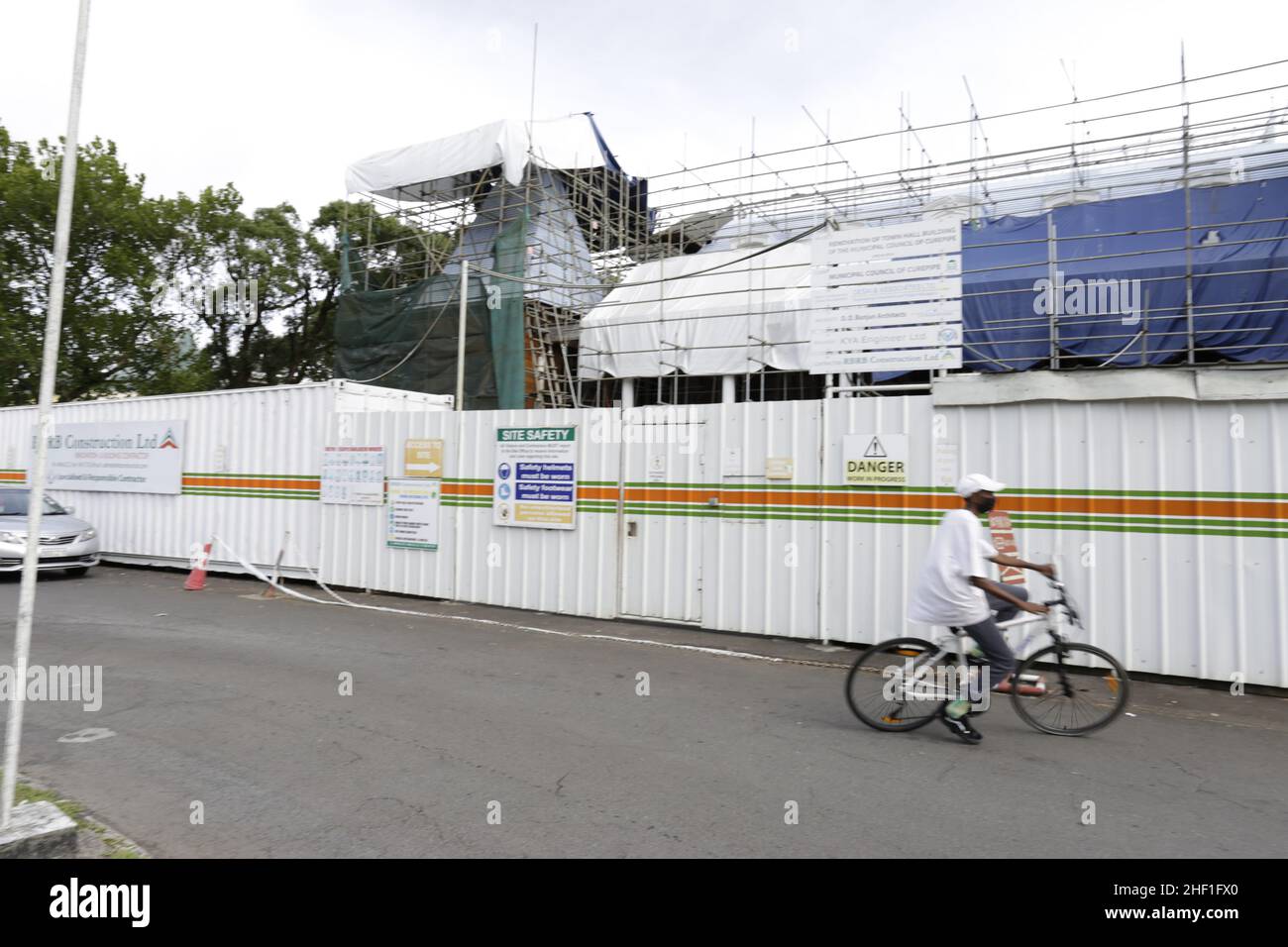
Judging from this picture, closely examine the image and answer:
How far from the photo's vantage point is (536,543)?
11250 millimetres

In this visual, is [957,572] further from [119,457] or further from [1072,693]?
[119,457]

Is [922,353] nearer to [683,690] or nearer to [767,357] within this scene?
[683,690]

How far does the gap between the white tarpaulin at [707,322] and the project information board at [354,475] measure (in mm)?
4967

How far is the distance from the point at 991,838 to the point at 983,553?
2.10 metres

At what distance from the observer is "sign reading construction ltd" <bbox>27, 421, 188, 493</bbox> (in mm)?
15305

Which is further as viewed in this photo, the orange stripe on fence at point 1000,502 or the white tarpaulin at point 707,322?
the white tarpaulin at point 707,322

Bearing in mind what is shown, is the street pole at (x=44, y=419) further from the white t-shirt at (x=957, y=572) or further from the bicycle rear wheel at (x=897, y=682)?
the white t-shirt at (x=957, y=572)

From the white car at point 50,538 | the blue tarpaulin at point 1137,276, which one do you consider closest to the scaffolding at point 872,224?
the blue tarpaulin at point 1137,276

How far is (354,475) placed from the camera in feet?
42.1

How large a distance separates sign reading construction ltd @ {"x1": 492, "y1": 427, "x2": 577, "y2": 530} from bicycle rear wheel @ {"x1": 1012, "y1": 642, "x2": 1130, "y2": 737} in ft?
20.5

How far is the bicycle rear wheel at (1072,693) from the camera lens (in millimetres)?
5832

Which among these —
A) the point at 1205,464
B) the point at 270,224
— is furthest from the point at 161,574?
the point at 270,224

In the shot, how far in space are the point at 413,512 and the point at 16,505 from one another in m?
7.81
